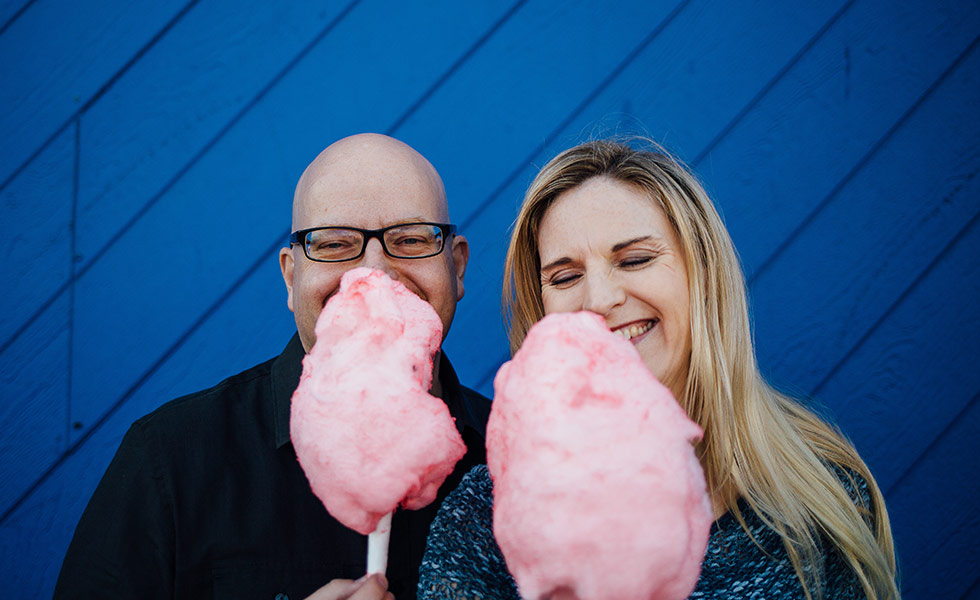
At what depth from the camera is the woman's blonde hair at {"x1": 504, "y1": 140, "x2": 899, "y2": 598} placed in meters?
1.34

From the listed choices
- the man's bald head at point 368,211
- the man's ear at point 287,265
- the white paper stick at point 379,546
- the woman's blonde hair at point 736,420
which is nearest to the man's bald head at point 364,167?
the man's bald head at point 368,211

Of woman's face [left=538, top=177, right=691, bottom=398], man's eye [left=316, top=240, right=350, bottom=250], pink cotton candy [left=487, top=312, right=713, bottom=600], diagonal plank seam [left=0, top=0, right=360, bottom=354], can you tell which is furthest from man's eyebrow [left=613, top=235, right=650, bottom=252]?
diagonal plank seam [left=0, top=0, right=360, bottom=354]

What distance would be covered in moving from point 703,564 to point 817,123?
1.60 meters

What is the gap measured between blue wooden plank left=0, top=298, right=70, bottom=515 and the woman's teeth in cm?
173

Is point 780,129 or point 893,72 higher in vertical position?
point 893,72

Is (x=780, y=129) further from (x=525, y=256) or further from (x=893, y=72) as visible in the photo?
(x=525, y=256)

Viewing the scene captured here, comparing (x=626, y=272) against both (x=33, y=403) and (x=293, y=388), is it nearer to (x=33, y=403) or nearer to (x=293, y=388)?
(x=293, y=388)

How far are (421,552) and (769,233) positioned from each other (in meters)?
1.53

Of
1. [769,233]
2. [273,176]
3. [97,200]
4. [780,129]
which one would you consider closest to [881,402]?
[769,233]

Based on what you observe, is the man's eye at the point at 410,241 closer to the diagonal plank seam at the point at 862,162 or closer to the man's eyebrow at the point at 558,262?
the man's eyebrow at the point at 558,262

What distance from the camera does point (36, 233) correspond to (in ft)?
6.77

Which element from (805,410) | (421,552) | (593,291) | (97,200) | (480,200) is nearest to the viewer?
(593,291)

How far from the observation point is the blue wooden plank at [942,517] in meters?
2.17

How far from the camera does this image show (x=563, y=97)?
2246 millimetres
